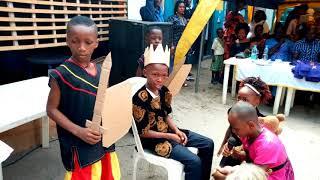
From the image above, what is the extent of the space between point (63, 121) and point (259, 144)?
3.60ft

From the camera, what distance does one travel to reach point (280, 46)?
Answer: 17.7 feet

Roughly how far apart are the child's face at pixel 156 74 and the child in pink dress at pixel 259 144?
62cm

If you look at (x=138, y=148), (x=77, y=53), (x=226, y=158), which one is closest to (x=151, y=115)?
(x=138, y=148)

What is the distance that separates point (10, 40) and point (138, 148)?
196cm

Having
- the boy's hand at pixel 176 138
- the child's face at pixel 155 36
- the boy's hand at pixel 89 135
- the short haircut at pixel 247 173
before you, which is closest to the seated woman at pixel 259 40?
the child's face at pixel 155 36

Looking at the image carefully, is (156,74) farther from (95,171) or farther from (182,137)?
(95,171)

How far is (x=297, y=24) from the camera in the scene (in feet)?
18.4

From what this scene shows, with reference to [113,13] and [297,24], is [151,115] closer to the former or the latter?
[113,13]

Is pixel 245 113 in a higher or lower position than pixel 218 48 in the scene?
higher

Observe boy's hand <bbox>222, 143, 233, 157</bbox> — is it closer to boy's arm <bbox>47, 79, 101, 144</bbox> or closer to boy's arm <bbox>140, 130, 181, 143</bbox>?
boy's arm <bbox>140, 130, 181, 143</bbox>

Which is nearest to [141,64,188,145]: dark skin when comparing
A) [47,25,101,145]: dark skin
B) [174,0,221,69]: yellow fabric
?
[47,25,101,145]: dark skin

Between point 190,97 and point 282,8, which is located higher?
point 282,8

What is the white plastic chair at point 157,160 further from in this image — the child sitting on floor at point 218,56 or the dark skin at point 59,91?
the child sitting on floor at point 218,56

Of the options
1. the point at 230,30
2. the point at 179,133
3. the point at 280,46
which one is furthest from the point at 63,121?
the point at 230,30
